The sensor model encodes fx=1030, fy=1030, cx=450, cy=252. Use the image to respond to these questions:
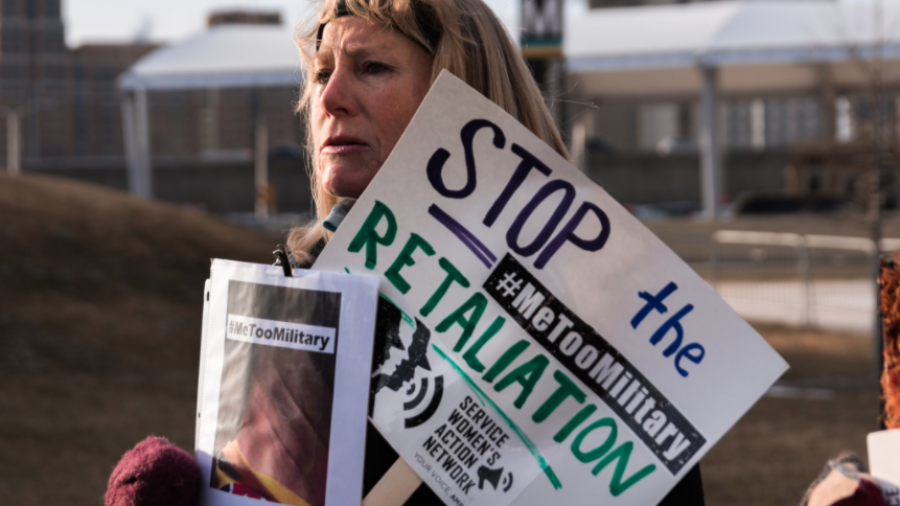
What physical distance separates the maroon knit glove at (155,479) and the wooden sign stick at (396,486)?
0.28 m

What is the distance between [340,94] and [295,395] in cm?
53

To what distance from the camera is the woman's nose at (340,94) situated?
5.78ft

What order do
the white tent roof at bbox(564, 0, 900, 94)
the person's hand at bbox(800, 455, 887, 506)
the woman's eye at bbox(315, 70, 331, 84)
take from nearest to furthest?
the person's hand at bbox(800, 455, 887, 506) → the woman's eye at bbox(315, 70, 331, 84) → the white tent roof at bbox(564, 0, 900, 94)

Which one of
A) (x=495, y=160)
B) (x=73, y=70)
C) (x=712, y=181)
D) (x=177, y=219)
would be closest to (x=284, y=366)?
(x=495, y=160)

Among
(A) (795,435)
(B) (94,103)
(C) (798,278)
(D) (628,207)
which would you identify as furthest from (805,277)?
(B) (94,103)

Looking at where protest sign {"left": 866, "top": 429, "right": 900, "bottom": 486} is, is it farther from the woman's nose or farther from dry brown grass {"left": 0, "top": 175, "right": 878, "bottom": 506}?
dry brown grass {"left": 0, "top": 175, "right": 878, "bottom": 506}

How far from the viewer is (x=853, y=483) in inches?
51.2

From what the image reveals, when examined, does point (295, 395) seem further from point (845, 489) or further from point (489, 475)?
point (845, 489)

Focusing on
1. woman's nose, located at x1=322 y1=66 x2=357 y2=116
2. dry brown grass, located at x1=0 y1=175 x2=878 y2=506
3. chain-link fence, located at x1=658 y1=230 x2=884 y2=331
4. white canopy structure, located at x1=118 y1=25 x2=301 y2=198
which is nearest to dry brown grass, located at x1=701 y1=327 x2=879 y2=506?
dry brown grass, located at x1=0 y1=175 x2=878 y2=506

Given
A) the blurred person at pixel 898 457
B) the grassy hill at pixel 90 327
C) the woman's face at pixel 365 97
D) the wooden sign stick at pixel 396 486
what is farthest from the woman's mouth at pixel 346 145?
the grassy hill at pixel 90 327

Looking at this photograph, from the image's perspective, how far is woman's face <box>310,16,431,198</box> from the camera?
5.80 ft

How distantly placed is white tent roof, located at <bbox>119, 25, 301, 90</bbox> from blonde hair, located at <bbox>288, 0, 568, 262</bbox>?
27609mm

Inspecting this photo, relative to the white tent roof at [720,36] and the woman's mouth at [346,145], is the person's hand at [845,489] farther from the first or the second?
the white tent roof at [720,36]

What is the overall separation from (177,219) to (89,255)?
9.27ft
